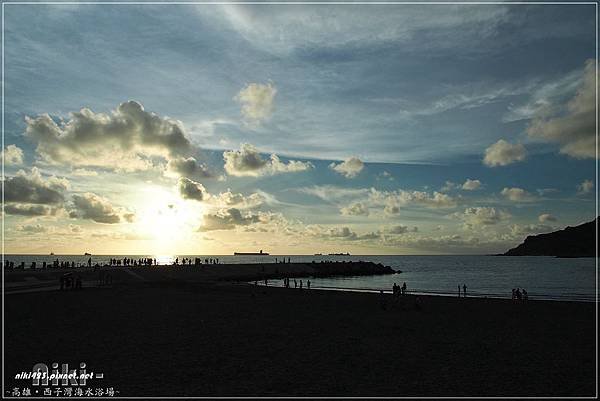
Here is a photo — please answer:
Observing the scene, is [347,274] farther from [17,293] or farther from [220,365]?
[220,365]

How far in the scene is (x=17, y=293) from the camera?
3372 cm

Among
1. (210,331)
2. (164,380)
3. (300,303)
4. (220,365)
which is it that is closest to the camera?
(164,380)

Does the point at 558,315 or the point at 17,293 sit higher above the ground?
the point at 17,293

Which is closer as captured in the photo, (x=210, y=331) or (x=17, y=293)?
(x=210, y=331)

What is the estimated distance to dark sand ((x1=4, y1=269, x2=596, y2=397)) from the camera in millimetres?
11820

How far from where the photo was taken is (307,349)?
16.2 meters

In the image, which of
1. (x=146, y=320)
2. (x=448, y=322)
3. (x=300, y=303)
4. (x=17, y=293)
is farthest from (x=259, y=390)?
(x=17, y=293)

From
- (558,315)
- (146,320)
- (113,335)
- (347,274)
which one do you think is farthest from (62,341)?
(347,274)

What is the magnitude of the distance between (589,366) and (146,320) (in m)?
19.7

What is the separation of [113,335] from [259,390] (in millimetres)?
10048

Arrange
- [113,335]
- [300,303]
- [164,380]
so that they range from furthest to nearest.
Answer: [300,303] < [113,335] < [164,380]

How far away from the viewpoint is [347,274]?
109 m

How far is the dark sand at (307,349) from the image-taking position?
1182 centimetres

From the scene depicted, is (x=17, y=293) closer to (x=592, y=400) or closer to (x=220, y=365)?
(x=220, y=365)
